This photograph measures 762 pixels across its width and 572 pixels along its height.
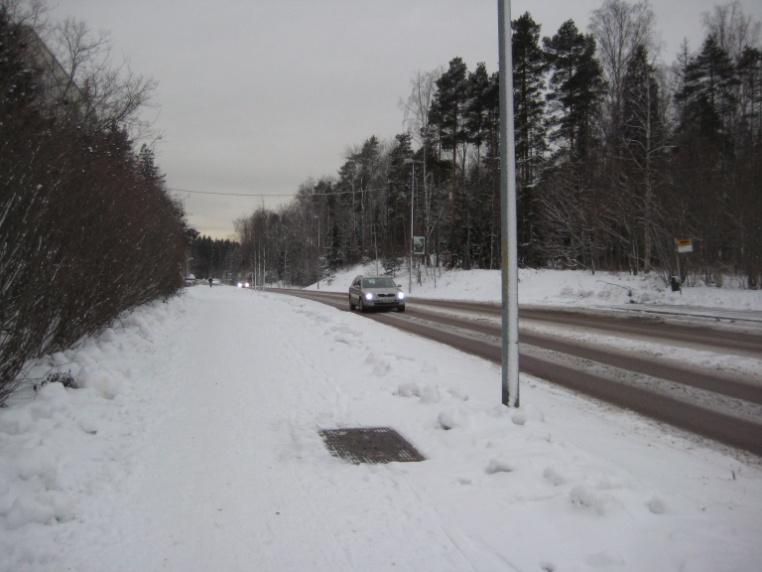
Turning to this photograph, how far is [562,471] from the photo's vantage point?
13.8 ft

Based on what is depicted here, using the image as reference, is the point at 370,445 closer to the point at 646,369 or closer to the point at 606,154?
the point at 646,369

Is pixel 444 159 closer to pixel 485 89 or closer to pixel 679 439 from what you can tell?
pixel 485 89

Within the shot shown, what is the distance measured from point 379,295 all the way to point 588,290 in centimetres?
1145

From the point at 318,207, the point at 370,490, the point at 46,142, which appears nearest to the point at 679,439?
the point at 370,490

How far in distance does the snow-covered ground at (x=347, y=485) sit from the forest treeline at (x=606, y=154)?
2013 cm

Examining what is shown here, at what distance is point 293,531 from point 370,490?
821mm

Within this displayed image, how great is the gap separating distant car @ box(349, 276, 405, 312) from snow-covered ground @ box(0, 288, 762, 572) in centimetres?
1517

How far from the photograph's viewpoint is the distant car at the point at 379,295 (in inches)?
888

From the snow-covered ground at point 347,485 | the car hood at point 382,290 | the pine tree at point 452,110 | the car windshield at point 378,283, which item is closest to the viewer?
the snow-covered ground at point 347,485

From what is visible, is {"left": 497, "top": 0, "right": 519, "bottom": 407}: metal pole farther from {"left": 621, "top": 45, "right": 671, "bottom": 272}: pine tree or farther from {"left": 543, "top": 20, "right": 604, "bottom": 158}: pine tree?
{"left": 543, "top": 20, "right": 604, "bottom": 158}: pine tree

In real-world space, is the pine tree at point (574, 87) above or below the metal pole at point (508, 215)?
above

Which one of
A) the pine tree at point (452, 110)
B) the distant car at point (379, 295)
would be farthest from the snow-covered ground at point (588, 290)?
the pine tree at point (452, 110)

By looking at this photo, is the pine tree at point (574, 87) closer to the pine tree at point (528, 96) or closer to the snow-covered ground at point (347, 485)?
the pine tree at point (528, 96)

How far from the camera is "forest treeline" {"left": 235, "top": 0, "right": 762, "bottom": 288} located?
910 inches
